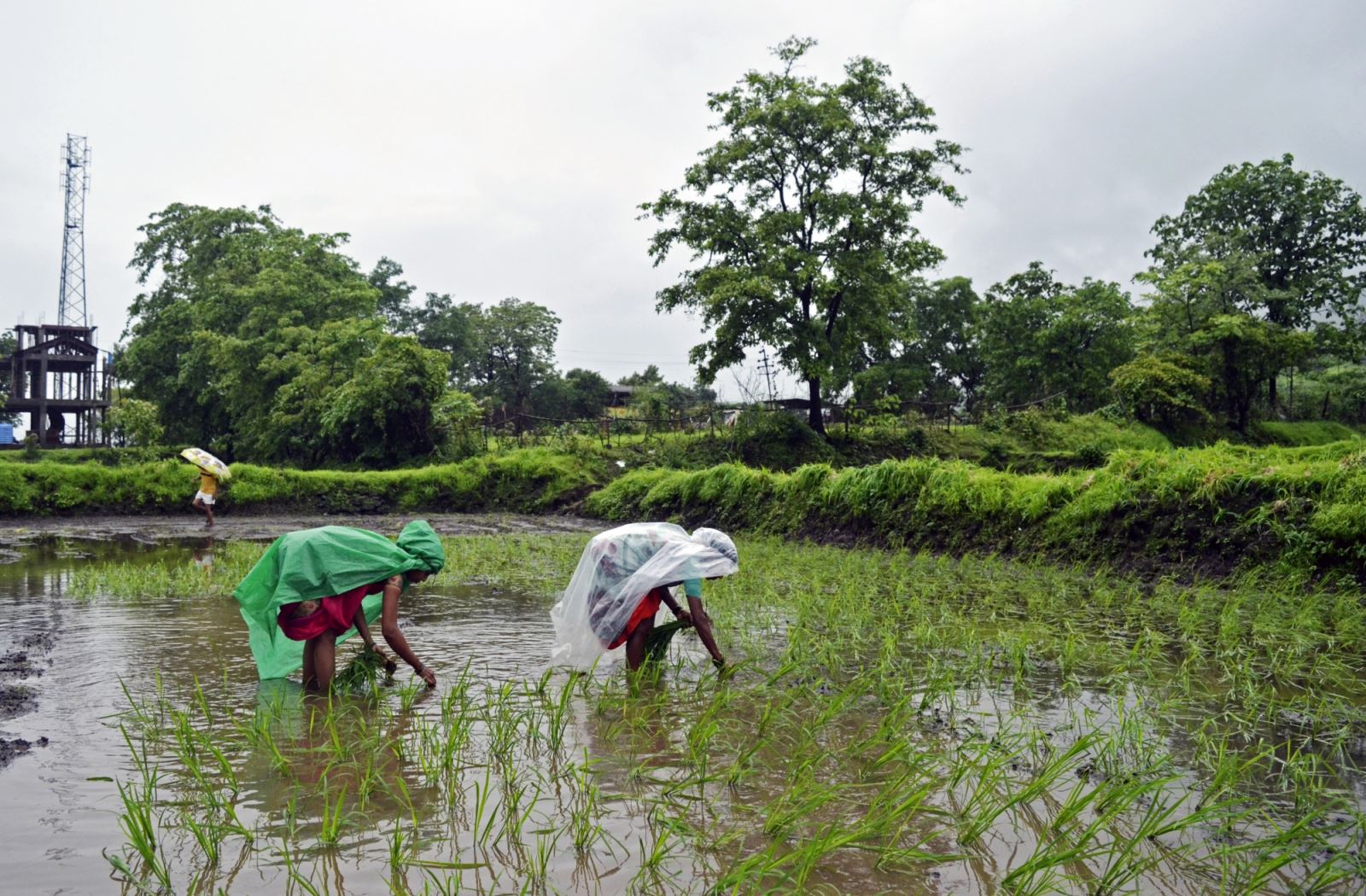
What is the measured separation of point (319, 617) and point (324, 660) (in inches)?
9.9

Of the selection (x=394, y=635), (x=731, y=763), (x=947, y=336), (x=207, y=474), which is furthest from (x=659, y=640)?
(x=947, y=336)

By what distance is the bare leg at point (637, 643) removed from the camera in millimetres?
5566

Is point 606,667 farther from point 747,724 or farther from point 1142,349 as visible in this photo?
point 1142,349

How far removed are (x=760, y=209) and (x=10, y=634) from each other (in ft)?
75.3

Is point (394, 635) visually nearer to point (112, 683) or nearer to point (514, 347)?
point (112, 683)

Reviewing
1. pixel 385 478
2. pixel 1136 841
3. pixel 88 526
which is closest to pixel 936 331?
pixel 385 478

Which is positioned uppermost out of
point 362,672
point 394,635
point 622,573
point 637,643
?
point 622,573

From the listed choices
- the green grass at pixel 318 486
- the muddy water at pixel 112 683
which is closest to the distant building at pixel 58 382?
the green grass at pixel 318 486

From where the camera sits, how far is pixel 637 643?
220 inches

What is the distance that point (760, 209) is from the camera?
1076 inches

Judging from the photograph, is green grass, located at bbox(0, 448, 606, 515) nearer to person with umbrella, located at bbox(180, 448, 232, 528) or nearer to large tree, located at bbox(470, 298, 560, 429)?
person with umbrella, located at bbox(180, 448, 232, 528)

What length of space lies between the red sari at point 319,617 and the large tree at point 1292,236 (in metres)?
36.2

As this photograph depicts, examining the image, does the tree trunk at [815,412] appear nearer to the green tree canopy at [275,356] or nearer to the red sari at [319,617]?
the green tree canopy at [275,356]

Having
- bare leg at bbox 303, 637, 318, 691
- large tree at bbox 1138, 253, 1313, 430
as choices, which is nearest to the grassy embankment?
large tree at bbox 1138, 253, 1313, 430
